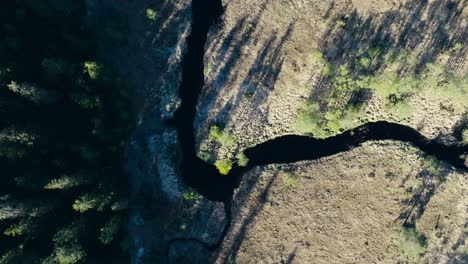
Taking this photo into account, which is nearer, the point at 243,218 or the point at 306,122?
the point at 306,122

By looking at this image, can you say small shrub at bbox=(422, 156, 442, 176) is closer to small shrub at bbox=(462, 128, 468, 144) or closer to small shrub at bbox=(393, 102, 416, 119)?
small shrub at bbox=(462, 128, 468, 144)

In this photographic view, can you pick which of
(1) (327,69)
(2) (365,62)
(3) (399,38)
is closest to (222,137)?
(1) (327,69)

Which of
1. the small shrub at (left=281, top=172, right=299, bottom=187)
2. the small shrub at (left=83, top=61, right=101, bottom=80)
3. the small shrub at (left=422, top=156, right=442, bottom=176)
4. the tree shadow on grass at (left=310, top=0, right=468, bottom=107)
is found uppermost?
the tree shadow on grass at (left=310, top=0, right=468, bottom=107)

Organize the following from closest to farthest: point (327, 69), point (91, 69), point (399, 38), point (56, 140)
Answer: point (56, 140) < point (91, 69) < point (399, 38) < point (327, 69)

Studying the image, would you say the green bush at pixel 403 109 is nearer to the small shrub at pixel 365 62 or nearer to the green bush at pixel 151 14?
the small shrub at pixel 365 62

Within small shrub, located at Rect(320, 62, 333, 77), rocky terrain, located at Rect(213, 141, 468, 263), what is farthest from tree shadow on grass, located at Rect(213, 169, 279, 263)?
small shrub, located at Rect(320, 62, 333, 77)

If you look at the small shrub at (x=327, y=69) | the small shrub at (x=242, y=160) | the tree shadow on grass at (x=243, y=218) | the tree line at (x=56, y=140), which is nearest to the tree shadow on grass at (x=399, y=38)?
the small shrub at (x=327, y=69)

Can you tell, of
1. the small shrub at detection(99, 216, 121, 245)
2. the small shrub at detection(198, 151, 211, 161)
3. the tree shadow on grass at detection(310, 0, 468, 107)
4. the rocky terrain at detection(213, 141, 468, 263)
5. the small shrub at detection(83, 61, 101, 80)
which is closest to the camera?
the small shrub at detection(83, 61, 101, 80)

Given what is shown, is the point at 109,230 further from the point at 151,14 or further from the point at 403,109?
the point at 403,109

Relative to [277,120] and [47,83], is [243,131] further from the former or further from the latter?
[47,83]
